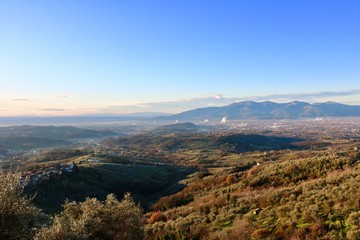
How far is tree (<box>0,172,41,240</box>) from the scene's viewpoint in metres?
18.2

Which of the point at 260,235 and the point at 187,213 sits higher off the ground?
the point at 260,235

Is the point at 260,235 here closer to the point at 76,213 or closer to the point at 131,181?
the point at 76,213

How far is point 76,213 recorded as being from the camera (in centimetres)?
2509

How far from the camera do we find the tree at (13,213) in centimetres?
1822

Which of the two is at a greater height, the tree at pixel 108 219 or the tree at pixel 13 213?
the tree at pixel 13 213

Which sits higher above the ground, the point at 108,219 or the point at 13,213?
the point at 13,213

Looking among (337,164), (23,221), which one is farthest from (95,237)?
(337,164)

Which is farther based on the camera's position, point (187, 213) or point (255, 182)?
point (255, 182)

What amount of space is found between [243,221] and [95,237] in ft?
38.2

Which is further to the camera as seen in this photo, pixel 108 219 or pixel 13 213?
pixel 108 219

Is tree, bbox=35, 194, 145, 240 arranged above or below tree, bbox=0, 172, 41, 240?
below

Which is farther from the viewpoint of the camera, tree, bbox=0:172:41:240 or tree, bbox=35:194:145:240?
tree, bbox=35:194:145:240

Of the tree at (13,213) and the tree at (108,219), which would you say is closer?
the tree at (13,213)

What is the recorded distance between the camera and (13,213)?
18.6 m
